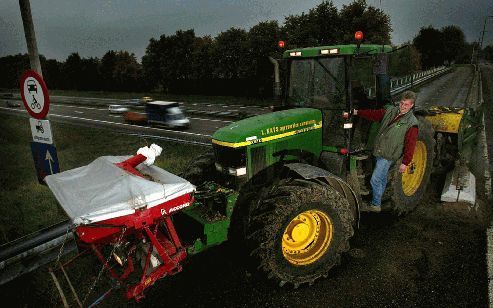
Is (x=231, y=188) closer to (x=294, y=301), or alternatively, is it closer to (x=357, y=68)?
(x=294, y=301)

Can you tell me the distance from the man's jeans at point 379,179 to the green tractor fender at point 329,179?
60cm

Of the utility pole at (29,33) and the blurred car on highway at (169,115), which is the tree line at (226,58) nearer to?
the utility pole at (29,33)

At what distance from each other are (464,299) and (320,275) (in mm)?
1581

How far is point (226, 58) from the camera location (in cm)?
3922

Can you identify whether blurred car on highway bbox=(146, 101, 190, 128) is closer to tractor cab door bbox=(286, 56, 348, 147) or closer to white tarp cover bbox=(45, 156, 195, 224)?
tractor cab door bbox=(286, 56, 348, 147)

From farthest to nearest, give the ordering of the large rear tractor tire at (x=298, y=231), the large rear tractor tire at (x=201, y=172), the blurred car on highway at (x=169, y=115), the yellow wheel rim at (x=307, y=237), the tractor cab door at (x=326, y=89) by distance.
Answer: the blurred car on highway at (x=169, y=115) → the large rear tractor tire at (x=201, y=172) → the tractor cab door at (x=326, y=89) → the yellow wheel rim at (x=307, y=237) → the large rear tractor tire at (x=298, y=231)

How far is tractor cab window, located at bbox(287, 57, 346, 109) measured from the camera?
4.70 m

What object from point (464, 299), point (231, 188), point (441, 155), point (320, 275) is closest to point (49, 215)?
point (231, 188)

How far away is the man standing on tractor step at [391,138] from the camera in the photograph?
Answer: 459 centimetres

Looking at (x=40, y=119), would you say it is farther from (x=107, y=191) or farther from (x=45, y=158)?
(x=107, y=191)

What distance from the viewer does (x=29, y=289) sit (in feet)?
12.7

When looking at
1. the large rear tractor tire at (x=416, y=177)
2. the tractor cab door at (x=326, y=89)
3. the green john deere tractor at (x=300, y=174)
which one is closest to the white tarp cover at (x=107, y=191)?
the green john deere tractor at (x=300, y=174)

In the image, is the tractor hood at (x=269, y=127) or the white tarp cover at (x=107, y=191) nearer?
the white tarp cover at (x=107, y=191)

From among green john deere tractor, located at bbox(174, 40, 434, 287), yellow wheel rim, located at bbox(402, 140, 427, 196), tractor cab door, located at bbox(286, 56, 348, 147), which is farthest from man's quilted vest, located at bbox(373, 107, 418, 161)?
yellow wheel rim, located at bbox(402, 140, 427, 196)
